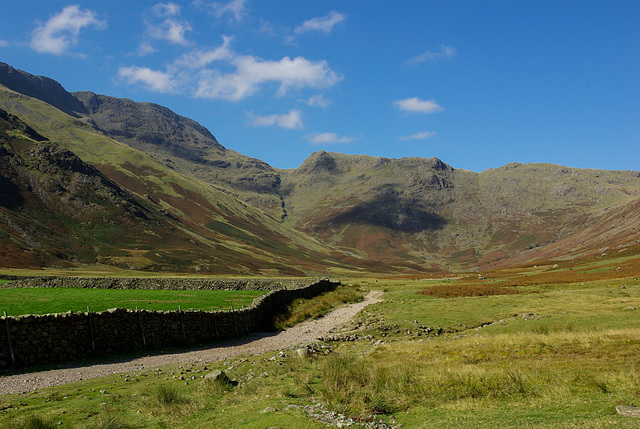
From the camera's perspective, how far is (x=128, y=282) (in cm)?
6456

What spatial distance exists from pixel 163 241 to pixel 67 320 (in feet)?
506

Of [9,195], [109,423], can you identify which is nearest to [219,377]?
[109,423]

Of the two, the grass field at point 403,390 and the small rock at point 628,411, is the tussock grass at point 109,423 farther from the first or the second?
the small rock at point 628,411

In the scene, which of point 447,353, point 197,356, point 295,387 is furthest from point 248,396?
point 197,356

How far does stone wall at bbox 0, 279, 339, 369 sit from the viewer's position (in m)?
20.6

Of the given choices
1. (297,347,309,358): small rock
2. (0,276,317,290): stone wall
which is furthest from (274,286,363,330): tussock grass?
(297,347,309,358): small rock

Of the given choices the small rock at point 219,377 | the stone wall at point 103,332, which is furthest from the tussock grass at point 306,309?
the small rock at point 219,377

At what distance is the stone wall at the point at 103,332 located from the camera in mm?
20562

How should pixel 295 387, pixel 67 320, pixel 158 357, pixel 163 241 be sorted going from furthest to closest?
pixel 163 241, pixel 158 357, pixel 67 320, pixel 295 387

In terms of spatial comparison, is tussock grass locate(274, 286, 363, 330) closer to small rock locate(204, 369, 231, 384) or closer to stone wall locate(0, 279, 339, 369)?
stone wall locate(0, 279, 339, 369)

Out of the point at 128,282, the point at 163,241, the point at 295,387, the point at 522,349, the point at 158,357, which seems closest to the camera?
the point at 295,387

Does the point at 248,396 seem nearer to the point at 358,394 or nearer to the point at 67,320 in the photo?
the point at 358,394

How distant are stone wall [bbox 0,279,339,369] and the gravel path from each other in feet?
5.29

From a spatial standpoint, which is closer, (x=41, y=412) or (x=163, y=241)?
(x=41, y=412)
